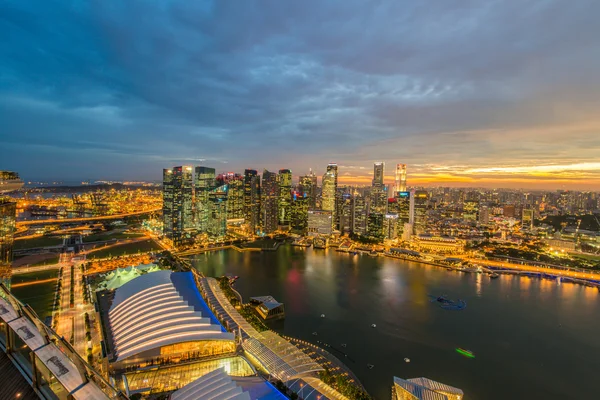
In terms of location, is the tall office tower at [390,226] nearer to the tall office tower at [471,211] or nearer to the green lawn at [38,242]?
the tall office tower at [471,211]

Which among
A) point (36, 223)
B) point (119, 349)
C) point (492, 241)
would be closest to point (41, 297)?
point (119, 349)

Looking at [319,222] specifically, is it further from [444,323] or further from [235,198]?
[444,323]

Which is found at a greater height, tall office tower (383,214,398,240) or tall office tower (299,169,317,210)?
tall office tower (299,169,317,210)

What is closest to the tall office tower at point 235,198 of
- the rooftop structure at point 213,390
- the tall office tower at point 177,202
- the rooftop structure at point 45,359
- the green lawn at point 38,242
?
the tall office tower at point 177,202

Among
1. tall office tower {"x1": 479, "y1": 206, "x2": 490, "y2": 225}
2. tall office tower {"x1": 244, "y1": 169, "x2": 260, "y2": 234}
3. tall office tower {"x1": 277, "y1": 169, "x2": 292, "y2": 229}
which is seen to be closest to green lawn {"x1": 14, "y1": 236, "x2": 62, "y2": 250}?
tall office tower {"x1": 244, "y1": 169, "x2": 260, "y2": 234}

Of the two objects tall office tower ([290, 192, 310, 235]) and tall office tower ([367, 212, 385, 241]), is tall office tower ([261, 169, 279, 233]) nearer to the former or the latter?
tall office tower ([290, 192, 310, 235])
